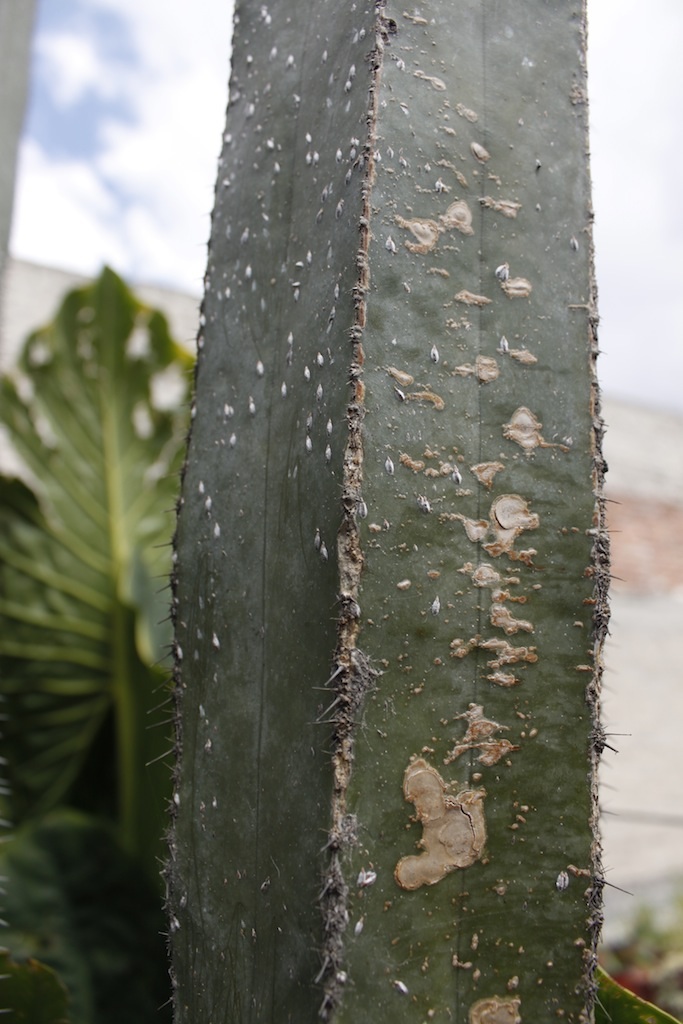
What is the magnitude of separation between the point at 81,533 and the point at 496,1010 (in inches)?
63.5

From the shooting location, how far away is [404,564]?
0.51 metres

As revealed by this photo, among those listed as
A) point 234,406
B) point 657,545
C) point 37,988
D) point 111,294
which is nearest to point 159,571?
point 111,294

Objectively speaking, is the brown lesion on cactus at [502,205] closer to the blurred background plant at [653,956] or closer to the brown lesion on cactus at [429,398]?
the brown lesion on cactus at [429,398]

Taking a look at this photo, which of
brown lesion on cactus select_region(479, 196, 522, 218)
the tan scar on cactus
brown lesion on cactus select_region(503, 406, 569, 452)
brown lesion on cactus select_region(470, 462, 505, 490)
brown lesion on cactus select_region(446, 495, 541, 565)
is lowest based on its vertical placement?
the tan scar on cactus

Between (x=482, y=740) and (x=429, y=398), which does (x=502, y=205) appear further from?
(x=482, y=740)

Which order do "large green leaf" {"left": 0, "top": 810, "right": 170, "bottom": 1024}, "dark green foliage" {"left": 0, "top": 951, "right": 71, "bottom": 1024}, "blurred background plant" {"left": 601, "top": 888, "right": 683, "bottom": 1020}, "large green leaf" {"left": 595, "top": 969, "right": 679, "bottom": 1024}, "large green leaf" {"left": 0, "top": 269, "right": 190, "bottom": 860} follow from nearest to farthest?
"large green leaf" {"left": 595, "top": 969, "right": 679, "bottom": 1024} → "dark green foliage" {"left": 0, "top": 951, "right": 71, "bottom": 1024} → "large green leaf" {"left": 0, "top": 810, "right": 170, "bottom": 1024} → "large green leaf" {"left": 0, "top": 269, "right": 190, "bottom": 860} → "blurred background plant" {"left": 601, "top": 888, "right": 683, "bottom": 1020}

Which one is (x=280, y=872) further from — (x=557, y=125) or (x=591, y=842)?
(x=557, y=125)

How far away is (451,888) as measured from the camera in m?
0.50

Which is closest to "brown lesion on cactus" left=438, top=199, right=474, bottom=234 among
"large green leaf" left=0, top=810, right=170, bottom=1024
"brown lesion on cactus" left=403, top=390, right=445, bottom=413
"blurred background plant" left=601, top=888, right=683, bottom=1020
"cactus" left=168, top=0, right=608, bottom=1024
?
"cactus" left=168, top=0, right=608, bottom=1024

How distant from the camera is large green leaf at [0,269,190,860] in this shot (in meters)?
1.84

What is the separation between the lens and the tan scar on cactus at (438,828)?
491 millimetres

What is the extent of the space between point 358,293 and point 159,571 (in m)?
1.31

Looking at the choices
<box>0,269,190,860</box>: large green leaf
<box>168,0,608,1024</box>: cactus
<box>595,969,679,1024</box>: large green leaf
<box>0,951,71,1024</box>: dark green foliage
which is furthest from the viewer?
<box>0,269,190,860</box>: large green leaf

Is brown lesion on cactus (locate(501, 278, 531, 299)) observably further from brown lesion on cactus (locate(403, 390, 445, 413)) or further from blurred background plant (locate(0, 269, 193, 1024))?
blurred background plant (locate(0, 269, 193, 1024))
